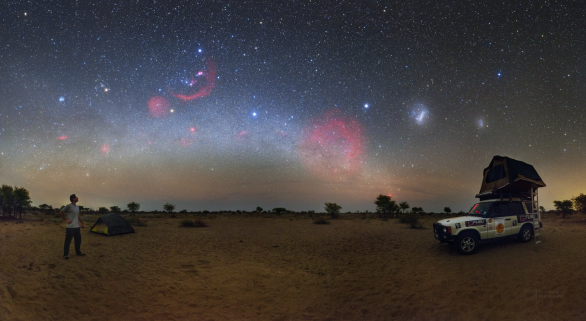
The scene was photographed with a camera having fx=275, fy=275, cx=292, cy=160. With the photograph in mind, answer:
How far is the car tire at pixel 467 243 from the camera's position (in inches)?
478

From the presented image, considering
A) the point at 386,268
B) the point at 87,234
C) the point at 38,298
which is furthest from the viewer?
the point at 87,234

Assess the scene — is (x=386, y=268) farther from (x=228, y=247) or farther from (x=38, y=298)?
(x=38, y=298)

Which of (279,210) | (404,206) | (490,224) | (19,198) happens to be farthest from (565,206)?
(19,198)

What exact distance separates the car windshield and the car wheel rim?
1.50 metres

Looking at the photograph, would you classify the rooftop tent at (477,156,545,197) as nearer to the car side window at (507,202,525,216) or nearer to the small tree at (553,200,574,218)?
the car side window at (507,202,525,216)

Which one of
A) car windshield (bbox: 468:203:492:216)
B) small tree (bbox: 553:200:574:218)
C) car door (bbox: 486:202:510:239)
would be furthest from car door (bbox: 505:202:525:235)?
small tree (bbox: 553:200:574:218)

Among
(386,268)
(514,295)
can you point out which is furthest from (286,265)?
(514,295)

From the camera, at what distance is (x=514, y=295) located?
7.86 metres

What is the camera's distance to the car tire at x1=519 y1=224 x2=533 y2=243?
43.7 ft

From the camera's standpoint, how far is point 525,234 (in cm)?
1345

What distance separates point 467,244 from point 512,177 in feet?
14.4

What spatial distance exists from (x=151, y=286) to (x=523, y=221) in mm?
16746

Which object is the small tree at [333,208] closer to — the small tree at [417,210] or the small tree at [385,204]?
the small tree at [385,204]

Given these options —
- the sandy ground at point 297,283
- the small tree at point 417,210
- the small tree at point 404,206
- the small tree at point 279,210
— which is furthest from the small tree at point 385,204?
the sandy ground at point 297,283
